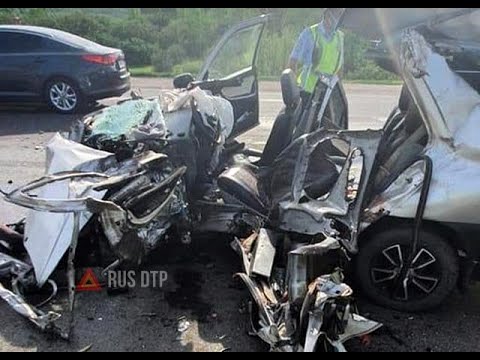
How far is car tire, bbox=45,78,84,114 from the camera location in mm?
10735

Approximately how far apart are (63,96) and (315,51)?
6.31 metres

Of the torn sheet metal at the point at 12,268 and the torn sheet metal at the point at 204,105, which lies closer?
the torn sheet metal at the point at 12,268

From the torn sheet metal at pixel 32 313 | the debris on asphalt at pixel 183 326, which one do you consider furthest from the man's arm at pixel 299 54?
the torn sheet metal at pixel 32 313

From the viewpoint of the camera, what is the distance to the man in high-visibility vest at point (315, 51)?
5.93 m

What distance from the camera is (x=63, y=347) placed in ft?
11.2

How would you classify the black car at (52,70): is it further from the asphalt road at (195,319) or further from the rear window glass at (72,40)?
the asphalt road at (195,319)

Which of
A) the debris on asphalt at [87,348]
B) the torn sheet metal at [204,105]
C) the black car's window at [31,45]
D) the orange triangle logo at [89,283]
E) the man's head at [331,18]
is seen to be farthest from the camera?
the black car's window at [31,45]

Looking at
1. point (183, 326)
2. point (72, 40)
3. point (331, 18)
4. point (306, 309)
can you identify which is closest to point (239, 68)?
point (331, 18)

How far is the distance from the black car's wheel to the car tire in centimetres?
820

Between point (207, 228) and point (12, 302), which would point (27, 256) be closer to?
point (12, 302)

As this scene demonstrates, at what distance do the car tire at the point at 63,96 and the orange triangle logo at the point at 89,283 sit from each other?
723 centimetres

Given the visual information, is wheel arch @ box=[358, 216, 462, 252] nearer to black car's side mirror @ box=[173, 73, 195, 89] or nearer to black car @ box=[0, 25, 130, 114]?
black car's side mirror @ box=[173, 73, 195, 89]

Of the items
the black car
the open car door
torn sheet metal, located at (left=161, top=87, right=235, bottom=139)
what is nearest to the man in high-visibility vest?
the open car door

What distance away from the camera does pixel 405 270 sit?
148 inches
